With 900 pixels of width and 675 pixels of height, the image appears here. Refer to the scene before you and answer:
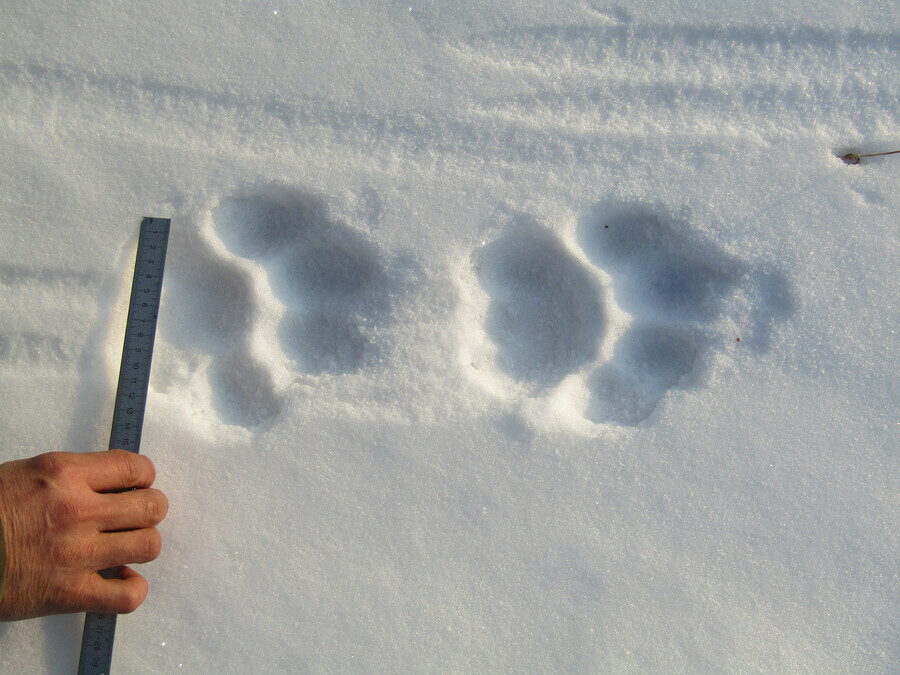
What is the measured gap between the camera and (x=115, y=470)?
1.21 m

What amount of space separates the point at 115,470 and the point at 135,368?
0.22 meters

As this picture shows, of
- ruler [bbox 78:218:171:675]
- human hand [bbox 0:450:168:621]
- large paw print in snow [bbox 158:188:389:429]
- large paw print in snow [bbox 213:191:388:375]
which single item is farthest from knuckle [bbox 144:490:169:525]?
large paw print in snow [bbox 213:191:388:375]

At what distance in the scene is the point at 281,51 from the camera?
55.3 inches

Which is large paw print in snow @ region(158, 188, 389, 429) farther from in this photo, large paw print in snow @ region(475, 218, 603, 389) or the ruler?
large paw print in snow @ region(475, 218, 603, 389)

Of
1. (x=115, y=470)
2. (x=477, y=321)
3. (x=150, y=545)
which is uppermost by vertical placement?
(x=477, y=321)

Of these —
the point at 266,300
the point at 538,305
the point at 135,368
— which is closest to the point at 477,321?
the point at 538,305

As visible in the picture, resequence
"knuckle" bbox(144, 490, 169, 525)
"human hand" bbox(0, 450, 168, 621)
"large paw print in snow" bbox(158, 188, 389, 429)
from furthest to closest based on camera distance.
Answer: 1. "large paw print in snow" bbox(158, 188, 389, 429)
2. "knuckle" bbox(144, 490, 169, 525)
3. "human hand" bbox(0, 450, 168, 621)

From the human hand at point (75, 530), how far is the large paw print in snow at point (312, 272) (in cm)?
43

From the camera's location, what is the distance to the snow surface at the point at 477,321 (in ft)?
4.27

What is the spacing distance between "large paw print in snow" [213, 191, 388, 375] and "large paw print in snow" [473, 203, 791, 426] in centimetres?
27

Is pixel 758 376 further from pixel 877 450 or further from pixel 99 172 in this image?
pixel 99 172

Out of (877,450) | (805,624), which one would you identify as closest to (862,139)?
(877,450)

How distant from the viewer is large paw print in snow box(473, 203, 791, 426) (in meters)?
1.38

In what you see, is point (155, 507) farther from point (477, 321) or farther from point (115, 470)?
point (477, 321)
